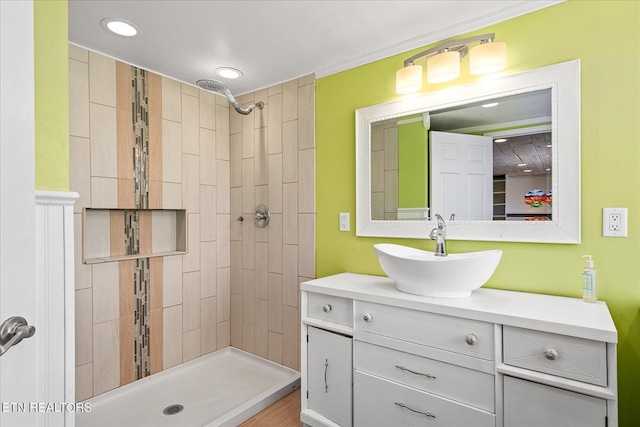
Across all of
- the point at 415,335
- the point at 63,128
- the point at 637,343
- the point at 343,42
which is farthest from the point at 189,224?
the point at 637,343

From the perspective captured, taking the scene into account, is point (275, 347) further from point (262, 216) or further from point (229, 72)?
point (229, 72)

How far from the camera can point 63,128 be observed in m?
1.18

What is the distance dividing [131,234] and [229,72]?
1293 mm

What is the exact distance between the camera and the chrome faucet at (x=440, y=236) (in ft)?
5.54

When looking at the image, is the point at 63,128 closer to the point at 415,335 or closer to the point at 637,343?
the point at 415,335

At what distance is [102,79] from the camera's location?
2.05 metres

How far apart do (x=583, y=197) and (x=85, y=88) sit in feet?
8.63

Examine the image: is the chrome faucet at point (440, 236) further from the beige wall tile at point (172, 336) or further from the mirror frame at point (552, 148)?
the beige wall tile at point (172, 336)

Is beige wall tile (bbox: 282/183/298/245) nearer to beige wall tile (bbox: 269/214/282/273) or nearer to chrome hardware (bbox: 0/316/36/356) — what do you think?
beige wall tile (bbox: 269/214/282/273)

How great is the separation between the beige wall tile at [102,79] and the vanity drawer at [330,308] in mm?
1715

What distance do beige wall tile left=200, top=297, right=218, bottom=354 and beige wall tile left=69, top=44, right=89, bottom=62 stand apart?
1766mm

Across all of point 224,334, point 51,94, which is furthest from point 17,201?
point 224,334

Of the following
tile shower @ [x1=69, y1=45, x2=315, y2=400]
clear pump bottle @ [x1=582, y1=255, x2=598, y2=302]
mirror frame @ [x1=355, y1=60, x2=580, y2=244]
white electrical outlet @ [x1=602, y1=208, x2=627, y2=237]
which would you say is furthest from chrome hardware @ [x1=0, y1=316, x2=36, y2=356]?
white electrical outlet @ [x1=602, y1=208, x2=627, y2=237]

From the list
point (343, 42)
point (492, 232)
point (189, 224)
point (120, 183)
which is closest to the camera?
point (492, 232)
